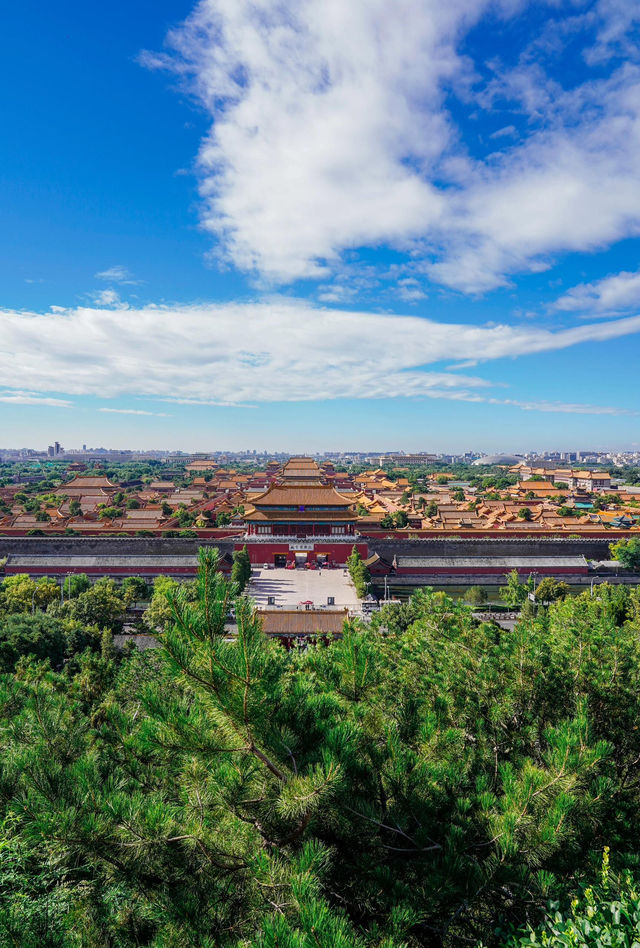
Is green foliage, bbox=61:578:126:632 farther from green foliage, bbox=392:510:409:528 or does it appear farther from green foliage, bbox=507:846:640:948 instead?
green foliage, bbox=392:510:409:528

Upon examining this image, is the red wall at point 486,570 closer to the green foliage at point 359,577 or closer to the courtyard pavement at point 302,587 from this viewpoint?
the green foliage at point 359,577

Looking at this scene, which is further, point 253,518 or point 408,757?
point 253,518

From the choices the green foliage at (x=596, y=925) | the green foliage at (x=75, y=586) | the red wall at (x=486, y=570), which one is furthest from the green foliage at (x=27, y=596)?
the green foliage at (x=596, y=925)

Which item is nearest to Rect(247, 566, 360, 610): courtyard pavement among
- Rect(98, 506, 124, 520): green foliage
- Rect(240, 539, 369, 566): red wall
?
Rect(240, 539, 369, 566): red wall

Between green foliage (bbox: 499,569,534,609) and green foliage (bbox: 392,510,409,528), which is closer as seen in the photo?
green foliage (bbox: 499,569,534,609)

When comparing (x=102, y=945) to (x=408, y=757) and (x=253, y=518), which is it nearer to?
(x=408, y=757)

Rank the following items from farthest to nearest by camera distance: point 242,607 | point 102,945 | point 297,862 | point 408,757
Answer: point 408,757
point 102,945
point 242,607
point 297,862

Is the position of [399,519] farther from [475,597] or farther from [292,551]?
[475,597]

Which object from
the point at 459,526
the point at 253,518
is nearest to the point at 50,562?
the point at 253,518

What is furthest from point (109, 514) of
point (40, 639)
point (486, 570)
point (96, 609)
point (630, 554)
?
point (630, 554)
